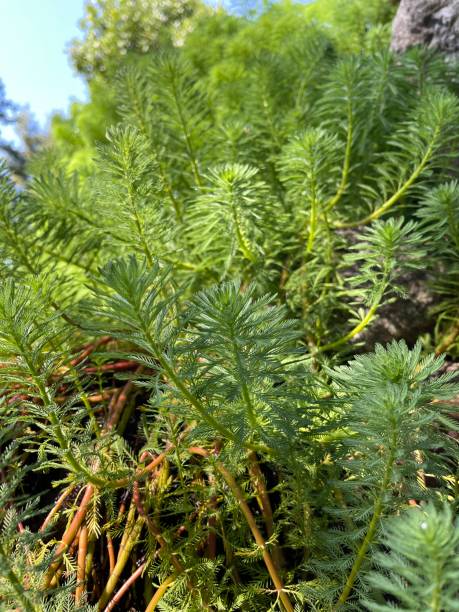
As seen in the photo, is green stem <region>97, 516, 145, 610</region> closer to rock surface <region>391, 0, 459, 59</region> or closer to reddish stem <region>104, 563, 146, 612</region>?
reddish stem <region>104, 563, 146, 612</region>

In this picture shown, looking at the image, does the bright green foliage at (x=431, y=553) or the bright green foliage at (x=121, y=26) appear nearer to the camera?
the bright green foliage at (x=431, y=553)

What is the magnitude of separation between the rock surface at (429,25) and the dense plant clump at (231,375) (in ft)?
0.38

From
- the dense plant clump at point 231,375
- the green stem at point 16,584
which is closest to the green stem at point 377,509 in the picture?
the dense plant clump at point 231,375

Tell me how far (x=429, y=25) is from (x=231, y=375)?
0.91m

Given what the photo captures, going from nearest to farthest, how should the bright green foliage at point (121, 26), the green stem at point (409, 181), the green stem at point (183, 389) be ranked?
the green stem at point (183, 389), the green stem at point (409, 181), the bright green foliage at point (121, 26)

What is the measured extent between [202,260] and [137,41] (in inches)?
121

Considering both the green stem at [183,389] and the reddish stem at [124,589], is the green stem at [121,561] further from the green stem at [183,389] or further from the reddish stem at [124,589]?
the green stem at [183,389]

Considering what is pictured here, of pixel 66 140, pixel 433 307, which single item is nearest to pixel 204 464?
pixel 433 307

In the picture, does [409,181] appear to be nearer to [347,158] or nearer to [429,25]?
[347,158]

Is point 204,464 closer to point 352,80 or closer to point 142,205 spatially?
point 142,205

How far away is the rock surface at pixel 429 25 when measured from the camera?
3.07 feet

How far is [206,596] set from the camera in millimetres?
445

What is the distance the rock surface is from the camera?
3.07 ft

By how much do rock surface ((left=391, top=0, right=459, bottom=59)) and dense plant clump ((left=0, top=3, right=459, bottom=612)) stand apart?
0.11m
